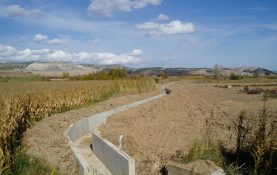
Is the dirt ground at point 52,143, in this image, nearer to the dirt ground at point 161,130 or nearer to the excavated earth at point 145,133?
the excavated earth at point 145,133

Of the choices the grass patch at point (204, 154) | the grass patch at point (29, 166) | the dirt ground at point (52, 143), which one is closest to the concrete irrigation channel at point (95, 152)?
the dirt ground at point (52, 143)

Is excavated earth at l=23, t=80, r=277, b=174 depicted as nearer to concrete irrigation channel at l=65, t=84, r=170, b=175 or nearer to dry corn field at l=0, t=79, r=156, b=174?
concrete irrigation channel at l=65, t=84, r=170, b=175

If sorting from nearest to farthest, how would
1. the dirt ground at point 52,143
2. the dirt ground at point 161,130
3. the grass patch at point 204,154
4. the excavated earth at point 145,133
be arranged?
the grass patch at point 204,154 < the dirt ground at point 52,143 < the excavated earth at point 145,133 < the dirt ground at point 161,130

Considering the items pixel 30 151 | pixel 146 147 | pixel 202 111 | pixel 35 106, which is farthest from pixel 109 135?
pixel 202 111

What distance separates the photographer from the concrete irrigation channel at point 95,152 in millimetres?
8820

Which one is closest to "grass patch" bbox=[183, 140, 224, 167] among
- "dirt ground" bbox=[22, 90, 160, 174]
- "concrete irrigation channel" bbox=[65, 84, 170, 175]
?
"concrete irrigation channel" bbox=[65, 84, 170, 175]

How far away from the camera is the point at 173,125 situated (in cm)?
1638

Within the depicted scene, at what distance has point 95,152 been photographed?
1197 cm

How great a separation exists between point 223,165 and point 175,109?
13972 millimetres

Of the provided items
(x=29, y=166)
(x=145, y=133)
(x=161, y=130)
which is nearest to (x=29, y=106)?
(x=145, y=133)

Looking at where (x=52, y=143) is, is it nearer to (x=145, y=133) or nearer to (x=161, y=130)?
(x=145, y=133)

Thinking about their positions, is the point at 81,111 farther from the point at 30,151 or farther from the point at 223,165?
the point at 223,165

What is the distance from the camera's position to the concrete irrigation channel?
882cm

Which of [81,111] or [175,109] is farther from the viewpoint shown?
[175,109]
